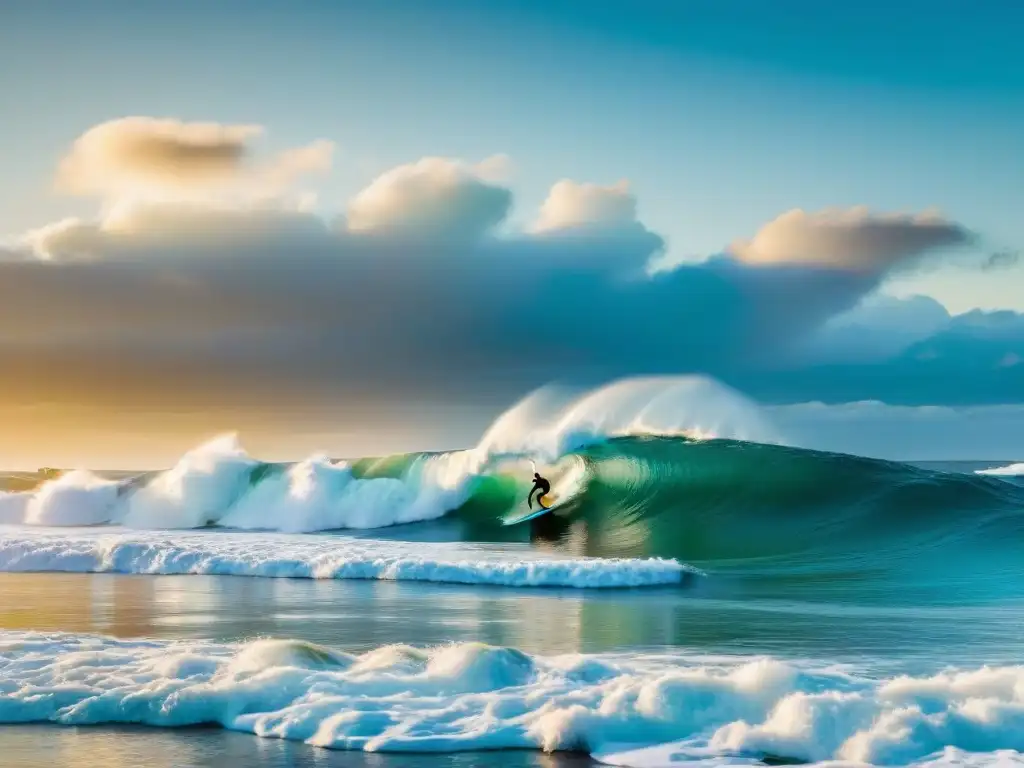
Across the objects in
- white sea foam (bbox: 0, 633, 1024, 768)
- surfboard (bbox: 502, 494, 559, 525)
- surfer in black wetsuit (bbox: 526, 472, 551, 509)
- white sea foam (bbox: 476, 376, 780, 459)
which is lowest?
Result: white sea foam (bbox: 0, 633, 1024, 768)

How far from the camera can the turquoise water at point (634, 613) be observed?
656 cm

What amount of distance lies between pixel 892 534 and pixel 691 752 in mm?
12613

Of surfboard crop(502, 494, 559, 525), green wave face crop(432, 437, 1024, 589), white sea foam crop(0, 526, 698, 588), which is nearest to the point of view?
white sea foam crop(0, 526, 698, 588)

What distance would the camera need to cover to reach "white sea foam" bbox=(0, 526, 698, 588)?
50.2 feet

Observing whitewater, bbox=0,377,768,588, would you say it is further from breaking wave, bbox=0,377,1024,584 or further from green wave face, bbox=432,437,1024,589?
green wave face, bbox=432,437,1024,589

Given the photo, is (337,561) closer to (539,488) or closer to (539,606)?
(539,606)

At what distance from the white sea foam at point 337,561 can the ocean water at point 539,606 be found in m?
0.06

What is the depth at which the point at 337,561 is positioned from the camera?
16891 mm

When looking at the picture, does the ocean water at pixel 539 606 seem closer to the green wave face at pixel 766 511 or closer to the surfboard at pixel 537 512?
the green wave face at pixel 766 511

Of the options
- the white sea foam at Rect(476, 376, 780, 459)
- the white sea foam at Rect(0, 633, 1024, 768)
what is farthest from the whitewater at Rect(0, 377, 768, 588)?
the white sea foam at Rect(0, 633, 1024, 768)

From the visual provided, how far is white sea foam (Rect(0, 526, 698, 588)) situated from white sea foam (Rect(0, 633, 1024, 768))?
22.8 ft

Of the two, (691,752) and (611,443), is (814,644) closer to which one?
(691,752)

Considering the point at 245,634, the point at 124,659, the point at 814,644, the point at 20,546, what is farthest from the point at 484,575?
the point at 20,546

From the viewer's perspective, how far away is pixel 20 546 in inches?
762
